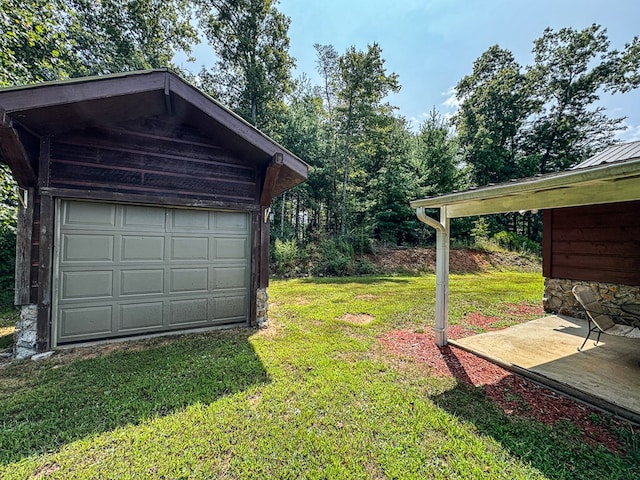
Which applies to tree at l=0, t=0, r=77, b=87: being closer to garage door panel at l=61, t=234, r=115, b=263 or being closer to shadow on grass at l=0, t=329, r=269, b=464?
garage door panel at l=61, t=234, r=115, b=263

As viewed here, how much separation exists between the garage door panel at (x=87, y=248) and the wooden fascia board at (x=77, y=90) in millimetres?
1643

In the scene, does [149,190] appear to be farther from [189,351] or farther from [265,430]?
[265,430]

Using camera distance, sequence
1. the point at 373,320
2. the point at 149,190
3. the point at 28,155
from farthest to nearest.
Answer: the point at 373,320
the point at 149,190
the point at 28,155

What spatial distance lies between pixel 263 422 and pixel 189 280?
9.30ft

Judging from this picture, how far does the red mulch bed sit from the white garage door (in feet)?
9.52

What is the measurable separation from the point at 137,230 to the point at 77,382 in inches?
81.4

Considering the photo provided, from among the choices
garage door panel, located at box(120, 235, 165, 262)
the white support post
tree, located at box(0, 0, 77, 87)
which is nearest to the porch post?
the white support post

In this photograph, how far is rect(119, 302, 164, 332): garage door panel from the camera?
13.0ft

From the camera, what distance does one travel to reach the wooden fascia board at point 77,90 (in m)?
2.80

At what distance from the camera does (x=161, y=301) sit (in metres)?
4.16

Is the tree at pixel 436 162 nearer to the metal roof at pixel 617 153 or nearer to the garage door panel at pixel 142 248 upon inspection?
the metal roof at pixel 617 153

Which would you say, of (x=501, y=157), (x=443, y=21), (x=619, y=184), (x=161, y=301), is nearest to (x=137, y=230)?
(x=161, y=301)

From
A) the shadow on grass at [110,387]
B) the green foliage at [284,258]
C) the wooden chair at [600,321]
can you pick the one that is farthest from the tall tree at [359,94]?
the shadow on grass at [110,387]

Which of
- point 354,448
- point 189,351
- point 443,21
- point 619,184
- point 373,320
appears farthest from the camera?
point 443,21
